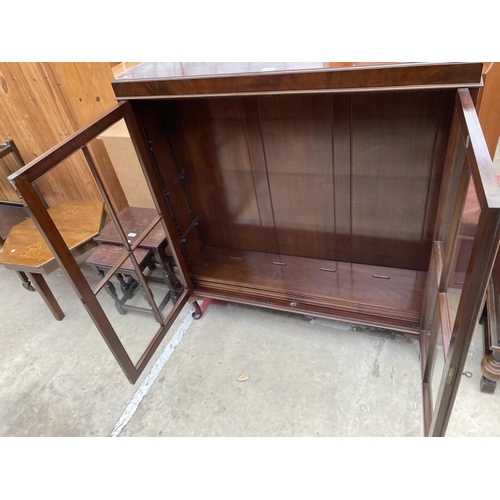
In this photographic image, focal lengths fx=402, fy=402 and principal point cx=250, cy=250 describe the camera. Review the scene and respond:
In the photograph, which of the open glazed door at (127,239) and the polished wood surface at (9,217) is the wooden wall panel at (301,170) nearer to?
the open glazed door at (127,239)

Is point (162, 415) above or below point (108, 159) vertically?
below

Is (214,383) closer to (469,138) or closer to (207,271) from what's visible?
(207,271)

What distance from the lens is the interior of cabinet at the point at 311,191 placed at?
1.77 metres

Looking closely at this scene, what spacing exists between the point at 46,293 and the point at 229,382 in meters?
1.35

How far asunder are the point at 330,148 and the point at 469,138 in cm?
88

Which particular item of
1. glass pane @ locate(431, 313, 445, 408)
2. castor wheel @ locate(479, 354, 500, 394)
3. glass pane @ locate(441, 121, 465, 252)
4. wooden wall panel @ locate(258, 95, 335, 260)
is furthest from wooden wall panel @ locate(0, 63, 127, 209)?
castor wheel @ locate(479, 354, 500, 394)

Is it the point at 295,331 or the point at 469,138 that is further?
the point at 295,331

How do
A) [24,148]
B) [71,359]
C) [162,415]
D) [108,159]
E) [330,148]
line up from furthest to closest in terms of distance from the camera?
[24,148]
[108,159]
[71,359]
[162,415]
[330,148]

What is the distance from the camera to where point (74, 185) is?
9.98 feet

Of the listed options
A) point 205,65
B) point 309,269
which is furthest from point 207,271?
point 205,65

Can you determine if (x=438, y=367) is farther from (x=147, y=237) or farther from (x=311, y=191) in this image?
(x=147, y=237)

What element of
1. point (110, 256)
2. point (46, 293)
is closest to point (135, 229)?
point (110, 256)

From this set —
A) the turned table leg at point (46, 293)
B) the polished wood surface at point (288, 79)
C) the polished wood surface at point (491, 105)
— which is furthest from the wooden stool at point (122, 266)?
the polished wood surface at point (491, 105)

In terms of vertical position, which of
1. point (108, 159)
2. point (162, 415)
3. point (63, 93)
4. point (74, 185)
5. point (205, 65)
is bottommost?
point (162, 415)
